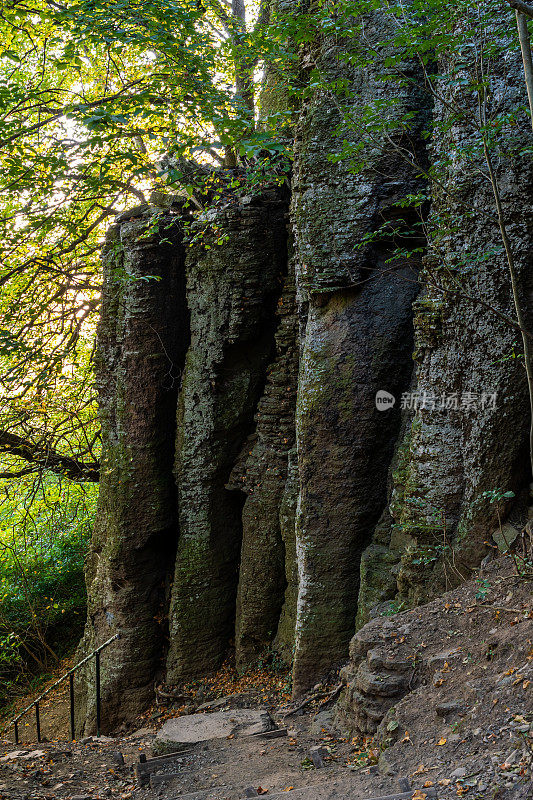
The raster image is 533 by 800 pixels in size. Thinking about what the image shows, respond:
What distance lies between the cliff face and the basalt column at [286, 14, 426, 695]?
23mm

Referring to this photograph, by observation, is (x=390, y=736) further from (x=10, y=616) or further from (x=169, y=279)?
(x=10, y=616)

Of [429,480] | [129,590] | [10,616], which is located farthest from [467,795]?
[10,616]

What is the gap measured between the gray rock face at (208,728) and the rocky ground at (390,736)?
25 mm

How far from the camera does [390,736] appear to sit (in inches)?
171

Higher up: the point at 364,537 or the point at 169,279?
the point at 169,279

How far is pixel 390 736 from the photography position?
14.3 ft

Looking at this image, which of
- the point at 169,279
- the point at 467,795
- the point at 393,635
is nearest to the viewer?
the point at 467,795

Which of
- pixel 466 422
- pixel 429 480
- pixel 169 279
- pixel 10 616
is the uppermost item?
pixel 169 279

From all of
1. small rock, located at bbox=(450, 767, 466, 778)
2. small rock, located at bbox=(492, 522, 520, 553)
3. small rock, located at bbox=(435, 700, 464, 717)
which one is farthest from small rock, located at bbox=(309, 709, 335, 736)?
small rock, located at bbox=(450, 767, 466, 778)

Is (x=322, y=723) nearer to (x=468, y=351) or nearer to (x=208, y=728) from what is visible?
(x=208, y=728)

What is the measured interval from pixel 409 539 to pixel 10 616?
963 centimetres

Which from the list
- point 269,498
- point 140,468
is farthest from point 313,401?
point 140,468

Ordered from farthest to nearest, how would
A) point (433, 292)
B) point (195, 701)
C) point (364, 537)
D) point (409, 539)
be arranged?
point (195, 701) < point (364, 537) < point (409, 539) < point (433, 292)

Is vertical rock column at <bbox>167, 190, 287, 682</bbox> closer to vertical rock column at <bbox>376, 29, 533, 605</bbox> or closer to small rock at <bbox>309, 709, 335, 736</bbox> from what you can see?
vertical rock column at <bbox>376, 29, 533, 605</bbox>
